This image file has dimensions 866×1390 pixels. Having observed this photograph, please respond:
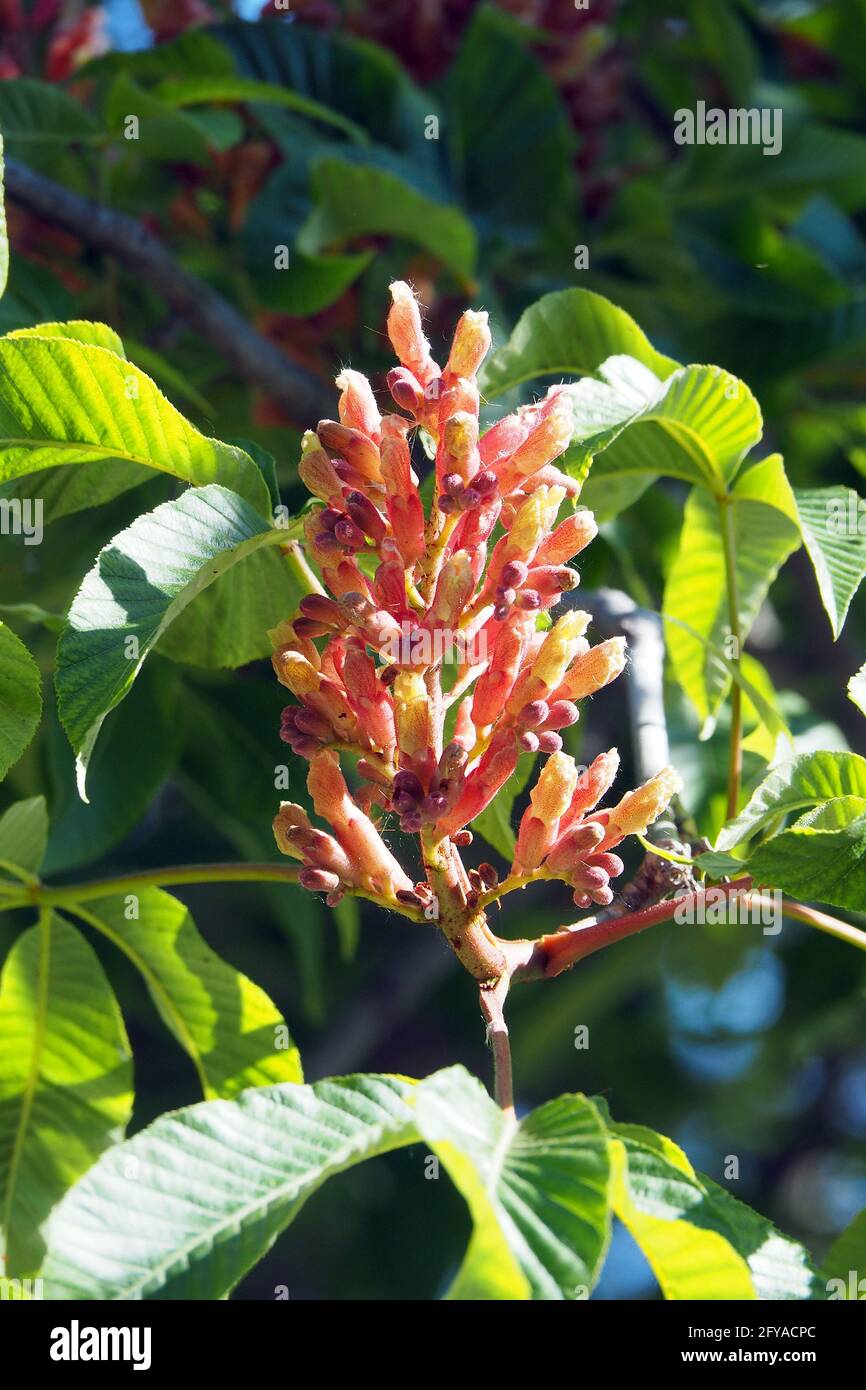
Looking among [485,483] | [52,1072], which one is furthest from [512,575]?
[52,1072]

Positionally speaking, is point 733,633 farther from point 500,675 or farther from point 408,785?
point 408,785

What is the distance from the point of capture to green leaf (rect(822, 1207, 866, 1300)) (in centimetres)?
138

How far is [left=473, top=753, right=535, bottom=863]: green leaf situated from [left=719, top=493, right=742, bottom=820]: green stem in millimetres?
268

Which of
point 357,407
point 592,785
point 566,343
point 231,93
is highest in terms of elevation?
point 231,93

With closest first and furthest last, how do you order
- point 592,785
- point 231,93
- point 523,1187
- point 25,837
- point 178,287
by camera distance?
point 523,1187, point 592,785, point 25,837, point 231,93, point 178,287

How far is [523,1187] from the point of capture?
1.06m

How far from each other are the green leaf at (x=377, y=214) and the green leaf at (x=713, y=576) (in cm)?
88

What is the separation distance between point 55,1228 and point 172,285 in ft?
5.81

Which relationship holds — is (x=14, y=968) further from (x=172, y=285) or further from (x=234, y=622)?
A: (x=172, y=285)

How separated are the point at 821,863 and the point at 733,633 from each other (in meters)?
0.47

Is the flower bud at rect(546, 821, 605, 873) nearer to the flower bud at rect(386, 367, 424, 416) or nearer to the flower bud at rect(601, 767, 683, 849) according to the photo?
the flower bud at rect(601, 767, 683, 849)

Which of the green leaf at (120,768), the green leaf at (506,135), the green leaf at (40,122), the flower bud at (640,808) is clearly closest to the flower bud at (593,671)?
the flower bud at (640,808)

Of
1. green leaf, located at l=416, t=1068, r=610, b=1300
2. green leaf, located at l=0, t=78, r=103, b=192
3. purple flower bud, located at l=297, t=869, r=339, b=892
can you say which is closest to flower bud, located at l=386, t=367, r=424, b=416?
purple flower bud, located at l=297, t=869, r=339, b=892
